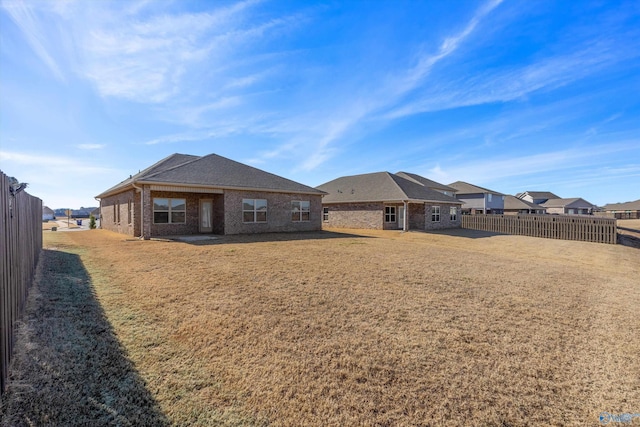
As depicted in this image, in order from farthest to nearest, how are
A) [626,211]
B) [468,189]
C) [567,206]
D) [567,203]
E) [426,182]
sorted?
[626,211] < [567,203] < [567,206] < [468,189] < [426,182]

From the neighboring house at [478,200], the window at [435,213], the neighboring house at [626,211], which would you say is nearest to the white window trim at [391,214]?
the window at [435,213]

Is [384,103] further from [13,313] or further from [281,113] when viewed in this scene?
[13,313]

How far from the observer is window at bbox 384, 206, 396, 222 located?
23.4 m

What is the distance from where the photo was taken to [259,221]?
1767cm

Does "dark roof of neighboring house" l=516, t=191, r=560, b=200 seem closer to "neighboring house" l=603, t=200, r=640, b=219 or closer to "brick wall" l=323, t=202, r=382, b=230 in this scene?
"neighboring house" l=603, t=200, r=640, b=219

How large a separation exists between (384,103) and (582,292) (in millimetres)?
13154

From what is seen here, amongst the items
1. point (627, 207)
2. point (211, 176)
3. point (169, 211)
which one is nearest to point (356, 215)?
point (211, 176)

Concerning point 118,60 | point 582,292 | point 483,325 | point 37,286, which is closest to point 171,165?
point 118,60

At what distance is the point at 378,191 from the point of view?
2444cm

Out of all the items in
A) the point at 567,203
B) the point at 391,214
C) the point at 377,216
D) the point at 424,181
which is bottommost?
the point at 377,216

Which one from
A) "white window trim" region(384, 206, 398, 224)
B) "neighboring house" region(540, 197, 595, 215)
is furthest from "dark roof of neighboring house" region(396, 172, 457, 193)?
"neighboring house" region(540, 197, 595, 215)

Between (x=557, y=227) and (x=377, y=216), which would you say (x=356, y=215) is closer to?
(x=377, y=216)

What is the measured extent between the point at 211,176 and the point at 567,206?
74461mm

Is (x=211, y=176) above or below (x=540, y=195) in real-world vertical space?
below
